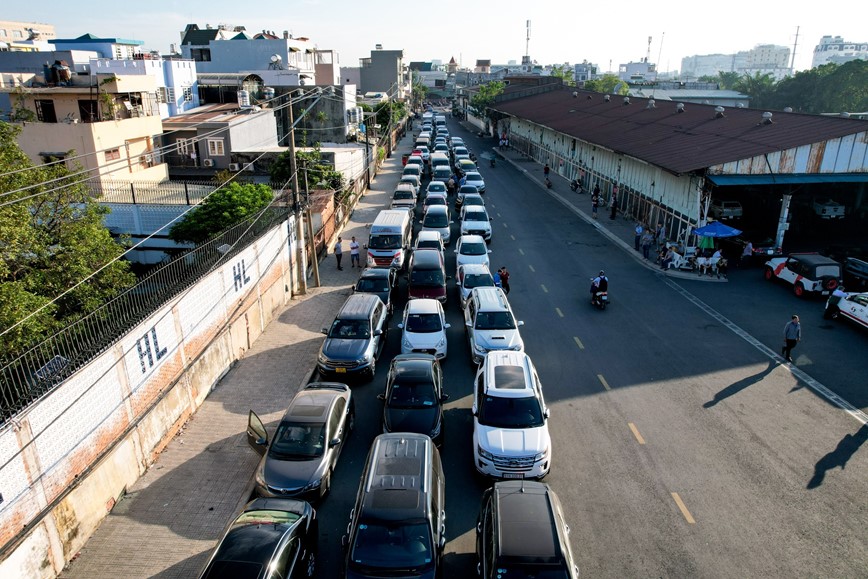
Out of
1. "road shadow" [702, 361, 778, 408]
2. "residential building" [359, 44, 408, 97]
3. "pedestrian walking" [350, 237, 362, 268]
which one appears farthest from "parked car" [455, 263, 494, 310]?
"residential building" [359, 44, 408, 97]

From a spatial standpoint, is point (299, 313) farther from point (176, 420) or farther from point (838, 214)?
point (838, 214)

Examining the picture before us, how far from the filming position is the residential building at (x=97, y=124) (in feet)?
101

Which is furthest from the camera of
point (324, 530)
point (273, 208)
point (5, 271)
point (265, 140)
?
point (265, 140)

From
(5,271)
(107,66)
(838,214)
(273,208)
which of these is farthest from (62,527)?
(107,66)

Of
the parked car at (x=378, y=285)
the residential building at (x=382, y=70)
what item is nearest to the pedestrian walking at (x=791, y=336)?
the parked car at (x=378, y=285)

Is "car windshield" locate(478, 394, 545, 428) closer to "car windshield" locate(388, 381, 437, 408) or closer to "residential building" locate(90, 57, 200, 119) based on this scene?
"car windshield" locate(388, 381, 437, 408)

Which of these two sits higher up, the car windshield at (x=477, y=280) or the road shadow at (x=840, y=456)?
the car windshield at (x=477, y=280)

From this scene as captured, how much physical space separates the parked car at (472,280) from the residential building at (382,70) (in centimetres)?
11441

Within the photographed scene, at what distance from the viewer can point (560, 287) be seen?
24.6m

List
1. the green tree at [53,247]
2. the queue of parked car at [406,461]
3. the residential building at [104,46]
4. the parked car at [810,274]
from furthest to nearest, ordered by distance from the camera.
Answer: the residential building at [104,46] → the parked car at [810,274] → the green tree at [53,247] → the queue of parked car at [406,461]

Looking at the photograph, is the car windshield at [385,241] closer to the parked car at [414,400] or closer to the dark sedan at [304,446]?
the parked car at [414,400]

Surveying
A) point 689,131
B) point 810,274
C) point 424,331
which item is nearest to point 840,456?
point 424,331

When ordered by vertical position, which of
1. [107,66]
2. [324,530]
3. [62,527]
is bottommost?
[324,530]

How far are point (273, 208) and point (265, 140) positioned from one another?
75.6ft
